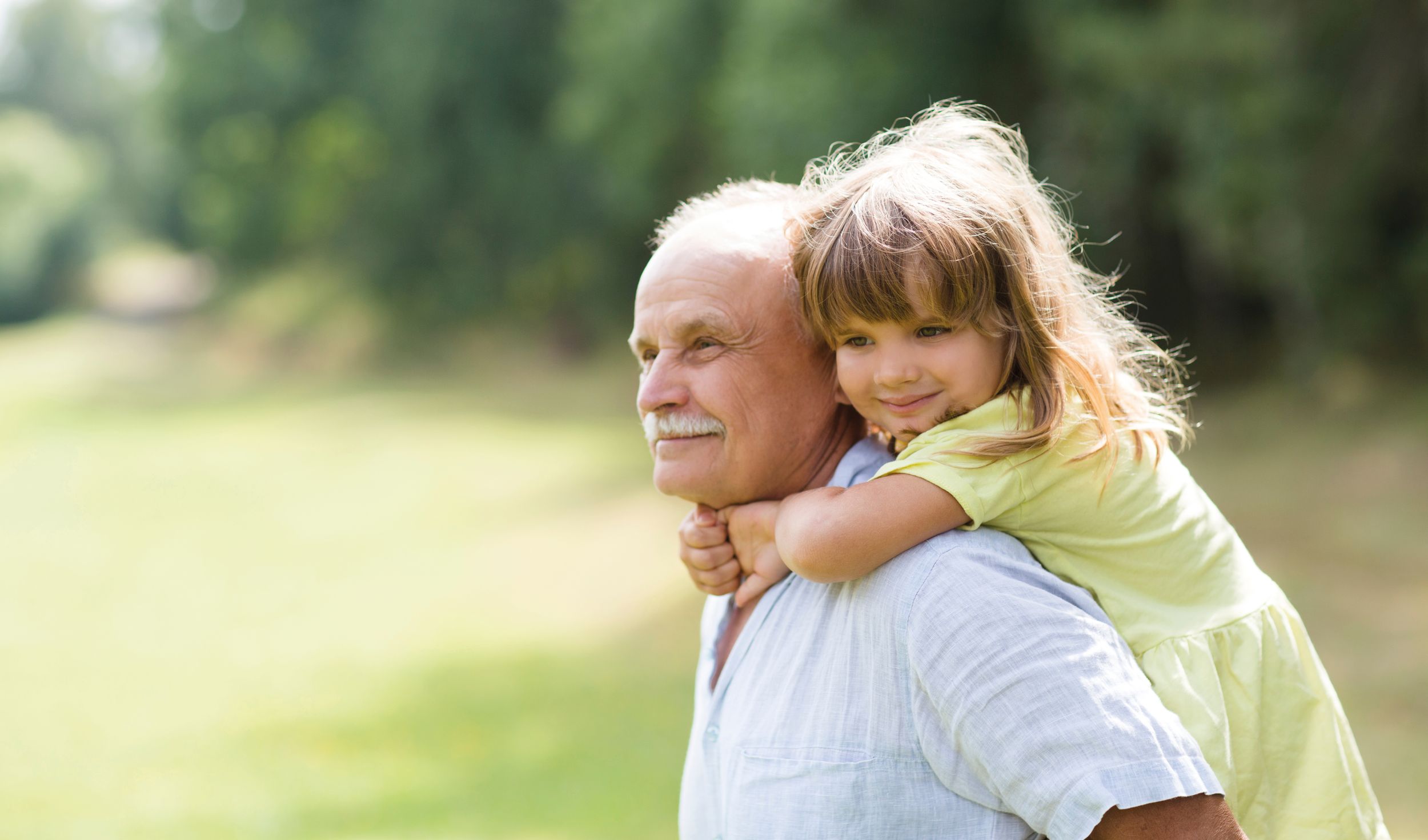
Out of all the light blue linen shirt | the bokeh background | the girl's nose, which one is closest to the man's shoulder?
the light blue linen shirt

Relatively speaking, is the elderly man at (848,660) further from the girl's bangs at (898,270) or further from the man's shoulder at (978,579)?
the girl's bangs at (898,270)

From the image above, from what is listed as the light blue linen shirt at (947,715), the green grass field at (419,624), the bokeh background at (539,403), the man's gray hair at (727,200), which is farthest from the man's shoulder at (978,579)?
the green grass field at (419,624)

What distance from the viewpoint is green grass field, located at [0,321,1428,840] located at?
7.85m

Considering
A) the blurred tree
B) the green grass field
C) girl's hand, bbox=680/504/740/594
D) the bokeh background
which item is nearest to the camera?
girl's hand, bbox=680/504/740/594

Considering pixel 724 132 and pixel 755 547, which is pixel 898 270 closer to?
pixel 755 547

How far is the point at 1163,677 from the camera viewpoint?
5.15 feet

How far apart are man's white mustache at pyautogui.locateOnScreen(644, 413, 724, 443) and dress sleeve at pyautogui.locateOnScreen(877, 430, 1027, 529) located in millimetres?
354

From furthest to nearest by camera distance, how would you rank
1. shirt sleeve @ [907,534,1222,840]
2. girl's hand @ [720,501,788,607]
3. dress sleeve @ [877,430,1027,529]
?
girl's hand @ [720,501,788,607] < dress sleeve @ [877,430,1027,529] < shirt sleeve @ [907,534,1222,840]

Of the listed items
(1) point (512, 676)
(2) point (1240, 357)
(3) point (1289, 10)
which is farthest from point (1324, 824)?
(2) point (1240, 357)

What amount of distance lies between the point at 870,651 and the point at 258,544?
15.4m

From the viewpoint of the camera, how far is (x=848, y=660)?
5.19 feet

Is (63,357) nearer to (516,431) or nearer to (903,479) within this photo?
(516,431)

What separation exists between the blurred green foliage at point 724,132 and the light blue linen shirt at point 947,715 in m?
10.8

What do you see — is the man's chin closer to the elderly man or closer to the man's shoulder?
the elderly man
